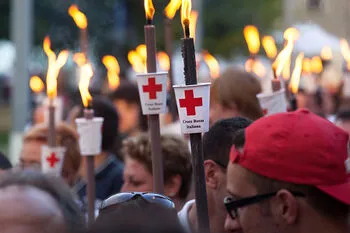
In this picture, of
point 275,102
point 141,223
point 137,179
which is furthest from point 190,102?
point 137,179

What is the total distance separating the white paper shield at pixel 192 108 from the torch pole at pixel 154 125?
37 cm

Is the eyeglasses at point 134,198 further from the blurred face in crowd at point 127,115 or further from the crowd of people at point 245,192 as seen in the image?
the blurred face in crowd at point 127,115

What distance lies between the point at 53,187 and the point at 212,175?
1.47 m

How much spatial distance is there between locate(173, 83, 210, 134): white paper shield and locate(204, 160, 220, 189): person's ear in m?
0.70

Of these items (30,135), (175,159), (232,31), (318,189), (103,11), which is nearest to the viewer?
(318,189)

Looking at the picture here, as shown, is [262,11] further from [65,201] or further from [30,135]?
[65,201]

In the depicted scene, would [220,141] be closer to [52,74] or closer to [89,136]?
[89,136]

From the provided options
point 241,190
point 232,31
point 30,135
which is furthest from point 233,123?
point 232,31

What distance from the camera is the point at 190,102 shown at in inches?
137

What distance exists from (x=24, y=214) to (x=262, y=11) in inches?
1732

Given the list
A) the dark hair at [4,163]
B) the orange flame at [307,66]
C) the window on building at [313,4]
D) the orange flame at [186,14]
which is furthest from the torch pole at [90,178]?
the window on building at [313,4]

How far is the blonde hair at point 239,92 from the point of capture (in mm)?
6133

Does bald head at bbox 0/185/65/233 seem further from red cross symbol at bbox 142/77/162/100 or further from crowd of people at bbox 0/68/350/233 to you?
red cross symbol at bbox 142/77/162/100

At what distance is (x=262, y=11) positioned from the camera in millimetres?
46094
